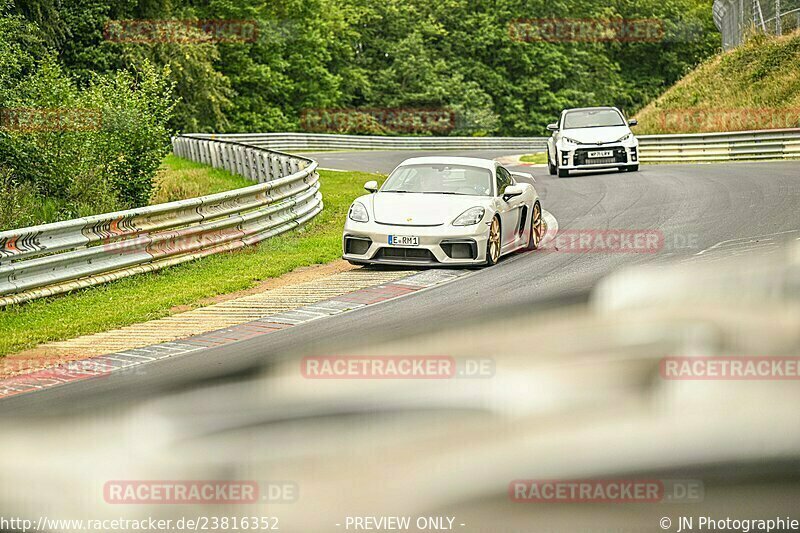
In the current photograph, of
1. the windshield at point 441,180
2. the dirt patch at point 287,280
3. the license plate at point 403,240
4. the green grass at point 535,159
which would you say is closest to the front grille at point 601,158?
the green grass at point 535,159

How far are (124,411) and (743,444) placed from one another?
145 inches

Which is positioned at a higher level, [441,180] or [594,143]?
[441,180]

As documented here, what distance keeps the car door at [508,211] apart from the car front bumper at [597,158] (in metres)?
11.0

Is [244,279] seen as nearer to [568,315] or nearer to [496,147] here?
[568,315]

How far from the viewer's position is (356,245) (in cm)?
1314

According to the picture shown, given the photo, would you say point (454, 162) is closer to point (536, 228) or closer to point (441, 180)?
point (441, 180)

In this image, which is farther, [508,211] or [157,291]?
[508,211]

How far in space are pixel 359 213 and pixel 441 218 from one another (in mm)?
1103

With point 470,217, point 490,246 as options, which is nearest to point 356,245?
point 470,217

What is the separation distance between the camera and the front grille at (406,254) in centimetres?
1281

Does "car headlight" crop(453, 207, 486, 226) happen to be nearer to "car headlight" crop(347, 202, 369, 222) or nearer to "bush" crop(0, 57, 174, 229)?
"car headlight" crop(347, 202, 369, 222)

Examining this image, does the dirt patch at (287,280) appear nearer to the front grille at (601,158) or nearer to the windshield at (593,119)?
the front grille at (601,158)

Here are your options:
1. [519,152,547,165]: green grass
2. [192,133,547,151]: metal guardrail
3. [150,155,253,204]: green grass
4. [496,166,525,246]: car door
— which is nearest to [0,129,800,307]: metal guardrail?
[150,155,253,204]: green grass

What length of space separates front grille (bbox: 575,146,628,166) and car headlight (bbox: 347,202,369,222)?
41.5 feet
